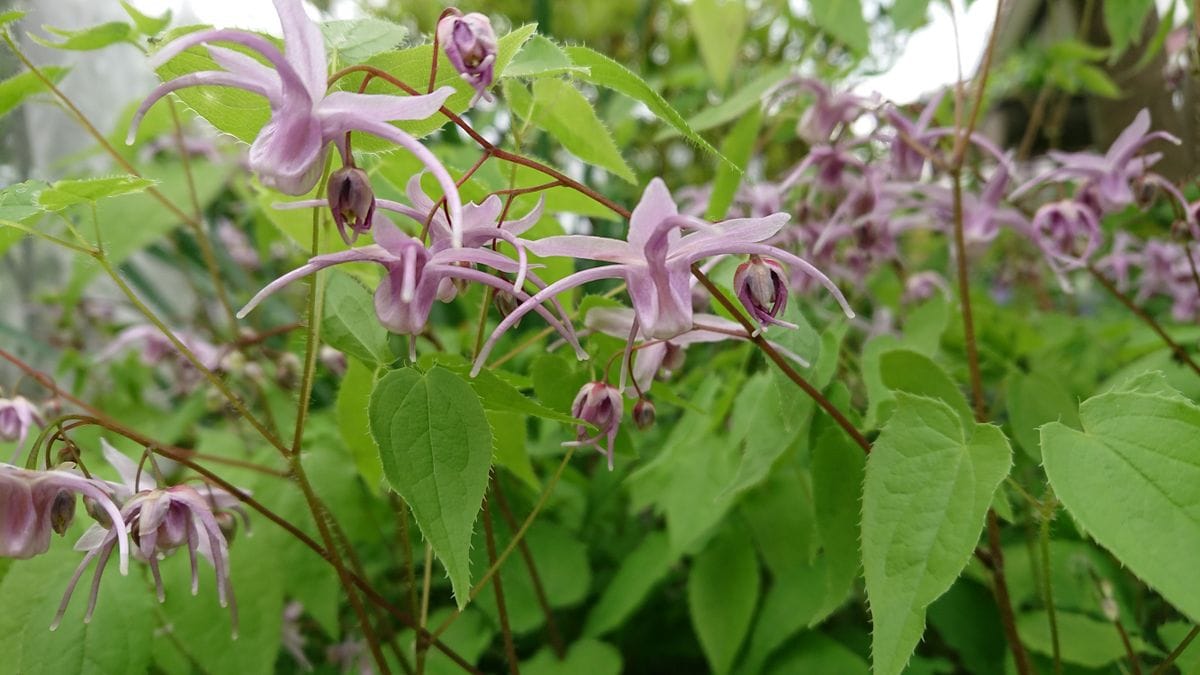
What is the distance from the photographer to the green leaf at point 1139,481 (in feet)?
1.35

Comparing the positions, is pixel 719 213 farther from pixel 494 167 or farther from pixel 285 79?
pixel 285 79

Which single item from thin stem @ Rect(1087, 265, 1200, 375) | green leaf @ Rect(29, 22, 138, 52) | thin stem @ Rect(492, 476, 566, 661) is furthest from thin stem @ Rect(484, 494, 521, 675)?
→ thin stem @ Rect(1087, 265, 1200, 375)

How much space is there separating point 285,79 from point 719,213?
48 centimetres

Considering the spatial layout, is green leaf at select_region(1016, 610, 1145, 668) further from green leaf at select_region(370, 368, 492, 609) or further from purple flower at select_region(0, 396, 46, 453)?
purple flower at select_region(0, 396, 46, 453)

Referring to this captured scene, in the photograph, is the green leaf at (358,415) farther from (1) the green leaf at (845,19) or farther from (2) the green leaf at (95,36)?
(1) the green leaf at (845,19)

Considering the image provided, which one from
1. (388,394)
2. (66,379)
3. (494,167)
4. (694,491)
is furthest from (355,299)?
(66,379)

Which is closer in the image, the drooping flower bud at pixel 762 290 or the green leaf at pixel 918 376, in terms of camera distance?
the drooping flower bud at pixel 762 290

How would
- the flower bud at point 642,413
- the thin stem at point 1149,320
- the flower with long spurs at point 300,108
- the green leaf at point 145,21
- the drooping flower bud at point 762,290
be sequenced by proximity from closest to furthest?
the flower with long spurs at point 300,108 < the drooping flower bud at point 762,290 < the flower bud at point 642,413 < the green leaf at point 145,21 < the thin stem at point 1149,320

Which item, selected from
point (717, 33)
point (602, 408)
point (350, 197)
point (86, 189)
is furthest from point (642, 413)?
point (717, 33)

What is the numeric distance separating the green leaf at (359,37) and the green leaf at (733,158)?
0.33 metres

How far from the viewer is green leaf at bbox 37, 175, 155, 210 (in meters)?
0.49

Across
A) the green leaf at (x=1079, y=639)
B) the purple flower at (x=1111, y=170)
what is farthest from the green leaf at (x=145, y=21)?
the green leaf at (x=1079, y=639)

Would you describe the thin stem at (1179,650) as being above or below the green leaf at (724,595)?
above

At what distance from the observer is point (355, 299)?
23.4 inches
